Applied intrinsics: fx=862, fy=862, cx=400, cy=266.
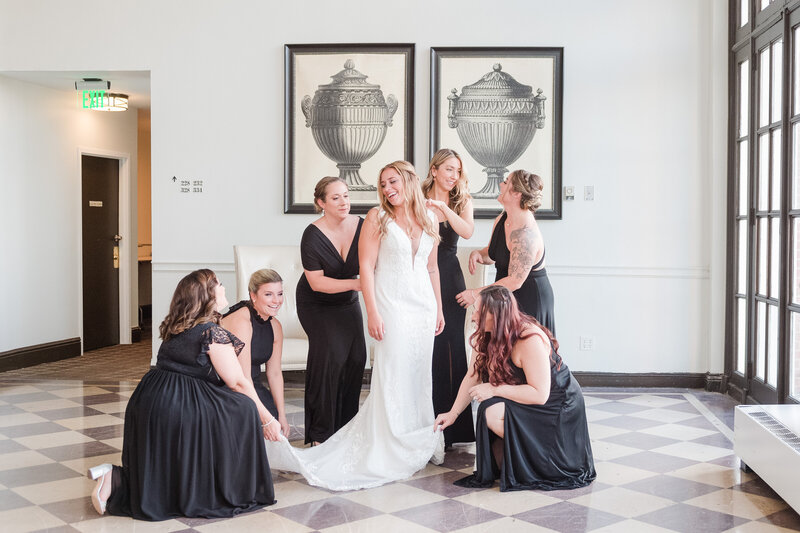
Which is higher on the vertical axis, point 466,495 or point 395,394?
point 395,394

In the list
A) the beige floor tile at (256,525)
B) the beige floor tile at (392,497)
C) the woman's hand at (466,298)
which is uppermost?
the woman's hand at (466,298)

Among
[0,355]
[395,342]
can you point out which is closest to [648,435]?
[395,342]

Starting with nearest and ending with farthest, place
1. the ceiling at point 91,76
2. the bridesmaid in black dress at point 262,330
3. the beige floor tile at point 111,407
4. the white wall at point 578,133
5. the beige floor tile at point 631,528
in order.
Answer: the beige floor tile at point 631,528
the bridesmaid in black dress at point 262,330
the beige floor tile at point 111,407
the white wall at point 578,133
the ceiling at point 91,76

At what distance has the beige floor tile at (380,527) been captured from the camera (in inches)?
132

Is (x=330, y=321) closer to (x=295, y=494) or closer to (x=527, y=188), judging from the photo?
(x=295, y=494)

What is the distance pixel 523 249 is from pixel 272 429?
1595mm

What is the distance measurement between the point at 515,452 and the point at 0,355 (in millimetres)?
5014

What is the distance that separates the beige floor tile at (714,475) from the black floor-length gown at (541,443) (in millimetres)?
513

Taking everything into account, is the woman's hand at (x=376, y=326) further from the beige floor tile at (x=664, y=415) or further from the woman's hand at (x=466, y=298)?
the beige floor tile at (x=664, y=415)

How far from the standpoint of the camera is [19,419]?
5352 millimetres

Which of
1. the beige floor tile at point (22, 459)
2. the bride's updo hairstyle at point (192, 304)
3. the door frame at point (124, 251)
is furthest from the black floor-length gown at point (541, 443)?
the door frame at point (124, 251)

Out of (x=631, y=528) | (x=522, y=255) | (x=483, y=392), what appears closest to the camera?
(x=631, y=528)

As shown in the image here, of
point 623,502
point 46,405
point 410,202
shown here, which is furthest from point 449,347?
point 46,405

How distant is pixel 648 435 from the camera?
499 cm
